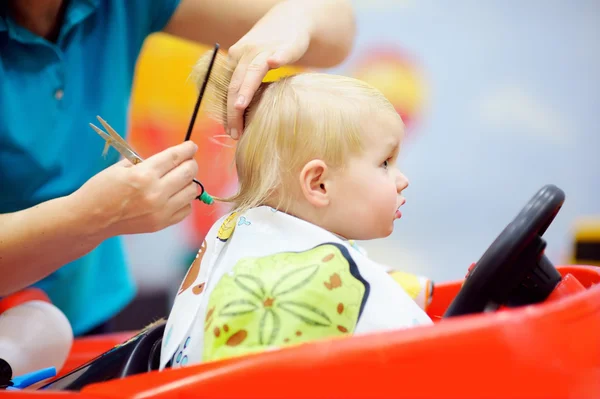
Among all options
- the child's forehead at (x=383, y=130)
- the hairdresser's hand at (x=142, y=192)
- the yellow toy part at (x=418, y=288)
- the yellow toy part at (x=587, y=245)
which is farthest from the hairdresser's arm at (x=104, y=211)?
the yellow toy part at (x=587, y=245)

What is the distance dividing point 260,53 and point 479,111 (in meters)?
1.51

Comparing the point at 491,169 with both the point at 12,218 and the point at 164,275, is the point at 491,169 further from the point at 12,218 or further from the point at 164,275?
the point at 12,218

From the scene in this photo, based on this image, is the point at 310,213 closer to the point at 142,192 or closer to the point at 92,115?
the point at 142,192

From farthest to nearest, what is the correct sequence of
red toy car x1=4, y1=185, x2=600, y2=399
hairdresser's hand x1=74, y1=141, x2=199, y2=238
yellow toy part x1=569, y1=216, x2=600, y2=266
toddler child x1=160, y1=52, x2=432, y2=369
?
yellow toy part x1=569, y1=216, x2=600, y2=266 < hairdresser's hand x1=74, y1=141, x2=199, y2=238 < toddler child x1=160, y1=52, x2=432, y2=369 < red toy car x1=4, y1=185, x2=600, y2=399

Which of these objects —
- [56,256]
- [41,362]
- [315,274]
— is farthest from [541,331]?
[41,362]

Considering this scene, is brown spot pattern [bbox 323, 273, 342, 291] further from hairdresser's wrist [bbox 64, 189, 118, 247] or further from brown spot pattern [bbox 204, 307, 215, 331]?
hairdresser's wrist [bbox 64, 189, 118, 247]

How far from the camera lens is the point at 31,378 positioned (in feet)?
2.56

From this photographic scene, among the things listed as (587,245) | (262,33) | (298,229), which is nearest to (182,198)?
(298,229)

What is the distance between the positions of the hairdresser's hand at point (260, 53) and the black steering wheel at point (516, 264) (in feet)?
1.17

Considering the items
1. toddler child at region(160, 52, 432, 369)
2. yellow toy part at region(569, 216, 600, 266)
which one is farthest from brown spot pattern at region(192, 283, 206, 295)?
yellow toy part at region(569, 216, 600, 266)

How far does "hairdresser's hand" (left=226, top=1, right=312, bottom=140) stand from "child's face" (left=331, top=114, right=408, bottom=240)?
0.49 feet

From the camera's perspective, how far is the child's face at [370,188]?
77 centimetres

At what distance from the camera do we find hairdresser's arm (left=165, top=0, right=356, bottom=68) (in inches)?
37.0

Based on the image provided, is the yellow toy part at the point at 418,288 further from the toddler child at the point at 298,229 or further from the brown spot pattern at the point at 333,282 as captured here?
the brown spot pattern at the point at 333,282
